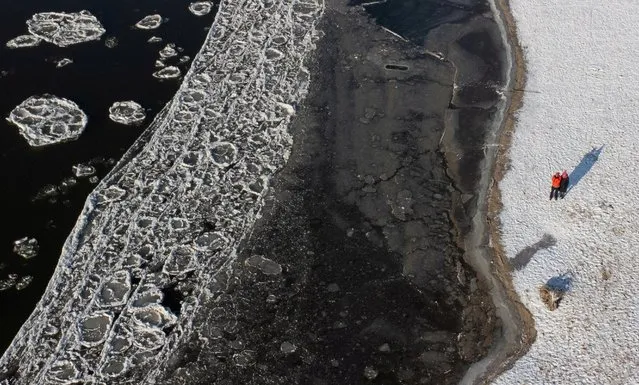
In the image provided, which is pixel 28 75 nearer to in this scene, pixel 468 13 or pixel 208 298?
pixel 208 298

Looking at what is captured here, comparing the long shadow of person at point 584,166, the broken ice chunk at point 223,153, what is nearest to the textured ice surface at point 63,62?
the broken ice chunk at point 223,153

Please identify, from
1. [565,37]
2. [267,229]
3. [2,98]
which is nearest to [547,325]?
[267,229]

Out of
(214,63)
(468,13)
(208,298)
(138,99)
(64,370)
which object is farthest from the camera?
(468,13)

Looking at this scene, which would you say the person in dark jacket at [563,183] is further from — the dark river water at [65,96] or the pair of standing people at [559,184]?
the dark river water at [65,96]

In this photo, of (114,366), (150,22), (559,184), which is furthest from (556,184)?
(150,22)

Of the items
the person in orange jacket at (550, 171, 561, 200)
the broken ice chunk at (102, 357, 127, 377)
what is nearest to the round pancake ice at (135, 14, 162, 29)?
the broken ice chunk at (102, 357, 127, 377)

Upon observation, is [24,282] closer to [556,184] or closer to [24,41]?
[24,41]
